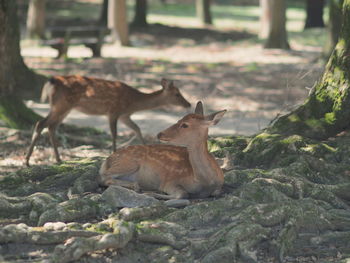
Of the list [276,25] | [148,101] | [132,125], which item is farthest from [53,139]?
[276,25]

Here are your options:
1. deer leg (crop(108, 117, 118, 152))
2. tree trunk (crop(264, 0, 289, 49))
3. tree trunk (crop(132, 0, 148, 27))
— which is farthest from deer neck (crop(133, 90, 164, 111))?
tree trunk (crop(132, 0, 148, 27))

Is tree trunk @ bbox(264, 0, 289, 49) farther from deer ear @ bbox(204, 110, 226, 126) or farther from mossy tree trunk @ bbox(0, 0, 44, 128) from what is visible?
deer ear @ bbox(204, 110, 226, 126)

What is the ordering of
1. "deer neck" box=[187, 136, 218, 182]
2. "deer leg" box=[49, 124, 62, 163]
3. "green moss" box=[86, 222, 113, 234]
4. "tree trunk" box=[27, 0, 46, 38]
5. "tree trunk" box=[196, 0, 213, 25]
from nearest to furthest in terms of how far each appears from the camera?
"green moss" box=[86, 222, 113, 234] → "deer neck" box=[187, 136, 218, 182] → "deer leg" box=[49, 124, 62, 163] → "tree trunk" box=[27, 0, 46, 38] → "tree trunk" box=[196, 0, 213, 25]

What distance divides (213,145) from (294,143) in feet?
3.56

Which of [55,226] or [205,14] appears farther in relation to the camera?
[205,14]

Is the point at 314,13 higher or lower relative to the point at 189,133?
lower

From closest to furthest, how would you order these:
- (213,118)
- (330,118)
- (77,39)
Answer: (213,118) < (330,118) < (77,39)

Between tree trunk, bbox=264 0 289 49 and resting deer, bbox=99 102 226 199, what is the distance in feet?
50.9

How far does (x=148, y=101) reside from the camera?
11.3m

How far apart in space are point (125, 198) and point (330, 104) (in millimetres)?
2740

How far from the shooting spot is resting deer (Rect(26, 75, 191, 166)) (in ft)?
32.8

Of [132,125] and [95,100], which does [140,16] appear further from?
[95,100]

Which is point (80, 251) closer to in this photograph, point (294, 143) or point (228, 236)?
point (228, 236)

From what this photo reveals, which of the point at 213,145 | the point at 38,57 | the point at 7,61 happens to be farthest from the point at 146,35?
the point at 213,145
